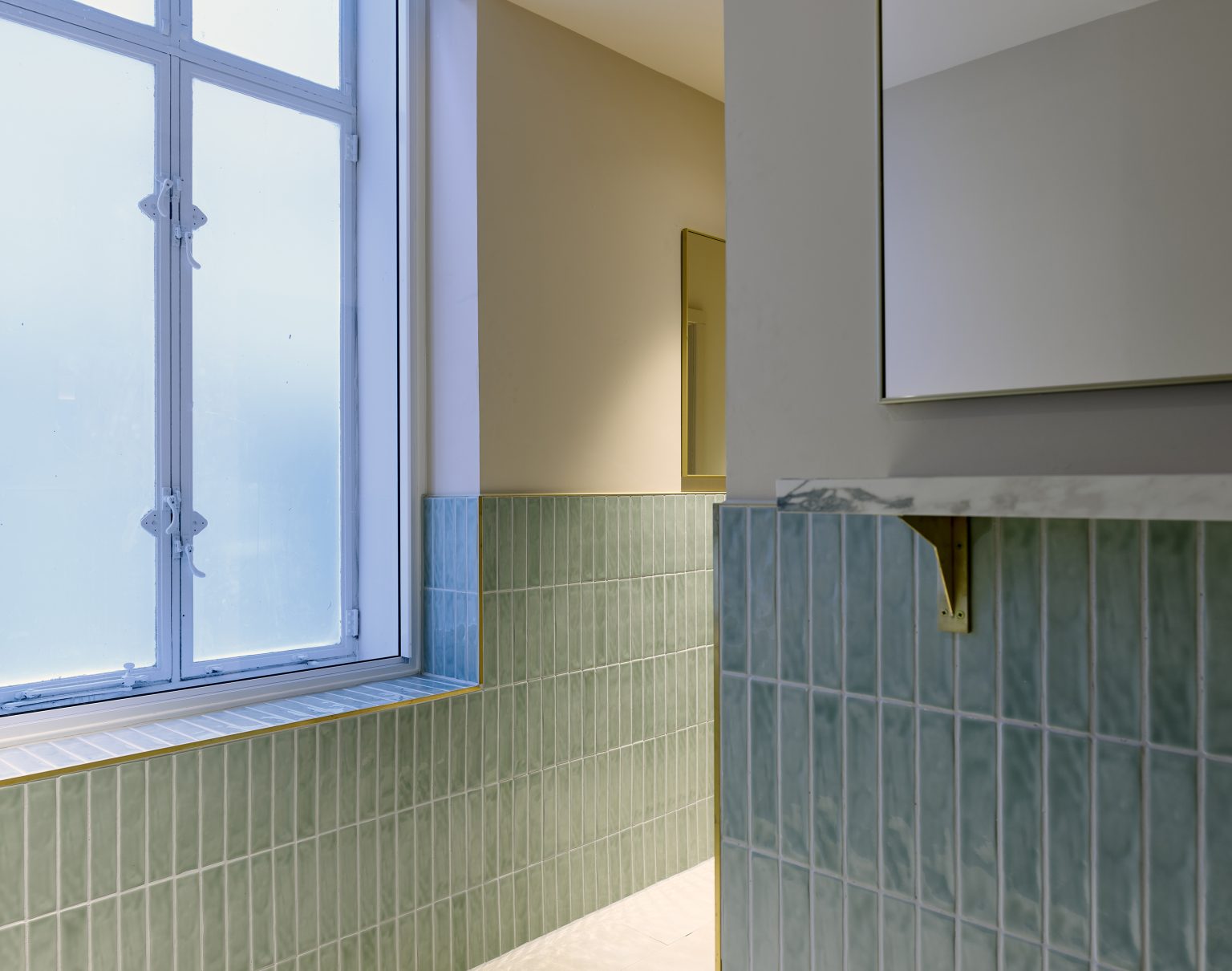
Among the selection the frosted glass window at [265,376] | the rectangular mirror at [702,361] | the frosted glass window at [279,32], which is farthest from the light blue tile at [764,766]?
the frosted glass window at [279,32]

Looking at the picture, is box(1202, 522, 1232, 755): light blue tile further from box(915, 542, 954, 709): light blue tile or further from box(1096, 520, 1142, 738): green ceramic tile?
box(915, 542, 954, 709): light blue tile

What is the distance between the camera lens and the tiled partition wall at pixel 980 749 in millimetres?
1106

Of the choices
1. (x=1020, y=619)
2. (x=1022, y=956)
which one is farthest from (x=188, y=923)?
(x=1020, y=619)

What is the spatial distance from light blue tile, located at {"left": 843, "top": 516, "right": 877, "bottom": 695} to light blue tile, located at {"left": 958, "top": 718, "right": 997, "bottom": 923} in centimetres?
15

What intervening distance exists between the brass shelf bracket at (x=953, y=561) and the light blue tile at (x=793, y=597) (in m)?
0.21

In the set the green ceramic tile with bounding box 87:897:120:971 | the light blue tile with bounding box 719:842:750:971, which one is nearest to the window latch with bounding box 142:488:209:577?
the green ceramic tile with bounding box 87:897:120:971

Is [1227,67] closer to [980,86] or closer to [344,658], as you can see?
[980,86]

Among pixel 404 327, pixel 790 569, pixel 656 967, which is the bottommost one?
pixel 656 967

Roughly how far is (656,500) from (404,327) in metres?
0.89

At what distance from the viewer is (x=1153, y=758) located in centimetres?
112

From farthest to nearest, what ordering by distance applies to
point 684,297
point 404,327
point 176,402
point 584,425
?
point 684,297
point 584,425
point 404,327
point 176,402

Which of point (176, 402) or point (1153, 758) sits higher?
point (176, 402)

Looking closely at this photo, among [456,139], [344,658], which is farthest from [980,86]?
[344,658]

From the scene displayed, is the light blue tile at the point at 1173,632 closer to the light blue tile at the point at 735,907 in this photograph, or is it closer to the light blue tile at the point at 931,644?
the light blue tile at the point at 931,644
